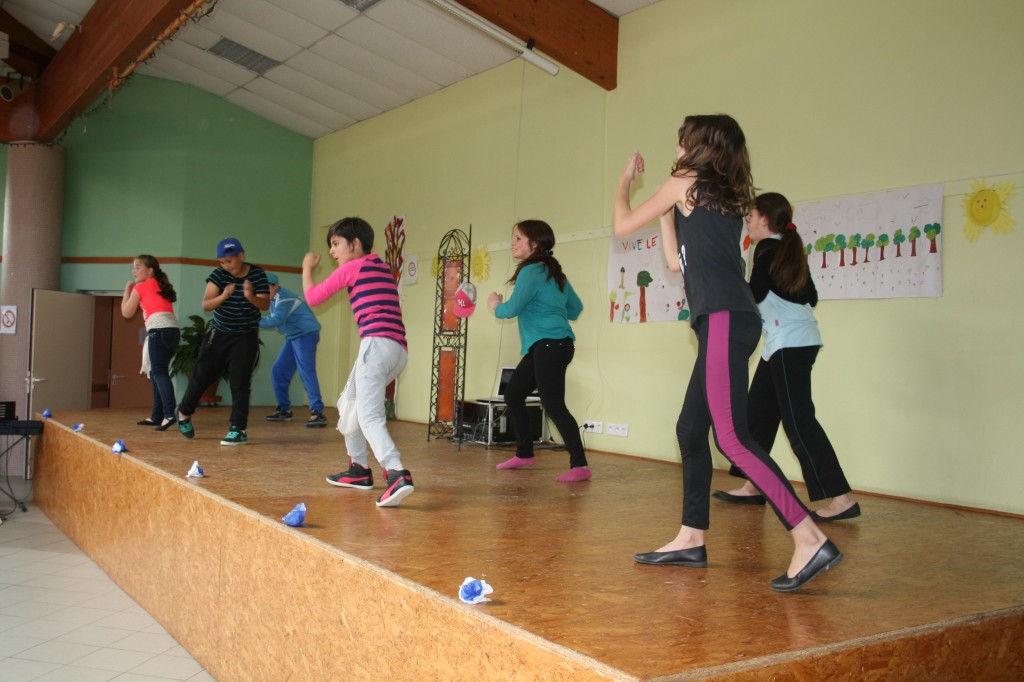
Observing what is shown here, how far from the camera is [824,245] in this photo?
497 centimetres

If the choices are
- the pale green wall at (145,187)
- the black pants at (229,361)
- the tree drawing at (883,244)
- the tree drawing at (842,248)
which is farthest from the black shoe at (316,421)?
the tree drawing at (883,244)

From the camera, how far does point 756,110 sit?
5363 millimetres

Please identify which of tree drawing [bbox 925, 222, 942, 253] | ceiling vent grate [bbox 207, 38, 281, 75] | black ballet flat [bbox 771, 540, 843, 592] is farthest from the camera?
ceiling vent grate [bbox 207, 38, 281, 75]

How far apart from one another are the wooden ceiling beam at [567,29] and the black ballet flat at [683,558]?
434 centimetres

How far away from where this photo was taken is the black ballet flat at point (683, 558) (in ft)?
8.23

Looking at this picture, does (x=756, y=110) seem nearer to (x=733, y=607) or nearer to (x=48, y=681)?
(x=733, y=607)

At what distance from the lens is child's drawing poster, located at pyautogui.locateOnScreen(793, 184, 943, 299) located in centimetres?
446

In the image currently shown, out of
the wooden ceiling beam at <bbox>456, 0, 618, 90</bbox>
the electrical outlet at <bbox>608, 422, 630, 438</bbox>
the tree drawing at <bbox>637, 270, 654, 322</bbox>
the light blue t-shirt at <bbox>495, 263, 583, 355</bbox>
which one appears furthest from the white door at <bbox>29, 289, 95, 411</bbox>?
the light blue t-shirt at <bbox>495, 263, 583, 355</bbox>

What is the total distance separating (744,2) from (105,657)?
208 inches

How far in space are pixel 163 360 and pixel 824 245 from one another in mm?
4850

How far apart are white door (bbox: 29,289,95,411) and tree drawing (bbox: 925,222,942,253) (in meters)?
8.90

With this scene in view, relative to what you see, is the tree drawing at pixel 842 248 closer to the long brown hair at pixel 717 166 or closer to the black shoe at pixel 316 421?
the long brown hair at pixel 717 166

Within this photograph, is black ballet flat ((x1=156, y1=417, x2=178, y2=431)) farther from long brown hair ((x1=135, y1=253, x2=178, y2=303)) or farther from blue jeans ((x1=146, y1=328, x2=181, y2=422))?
long brown hair ((x1=135, y1=253, x2=178, y2=303))

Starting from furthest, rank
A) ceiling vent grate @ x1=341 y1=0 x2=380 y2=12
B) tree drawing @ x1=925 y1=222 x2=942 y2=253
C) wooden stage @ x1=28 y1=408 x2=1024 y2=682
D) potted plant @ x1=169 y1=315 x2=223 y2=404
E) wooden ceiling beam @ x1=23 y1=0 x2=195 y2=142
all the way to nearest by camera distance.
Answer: potted plant @ x1=169 y1=315 x2=223 y2=404 → ceiling vent grate @ x1=341 y1=0 x2=380 y2=12 → wooden ceiling beam @ x1=23 y1=0 x2=195 y2=142 → tree drawing @ x1=925 y1=222 x2=942 y2=253 → wooden stage @ x1=28 y1=408 x2=1024 y2=682
